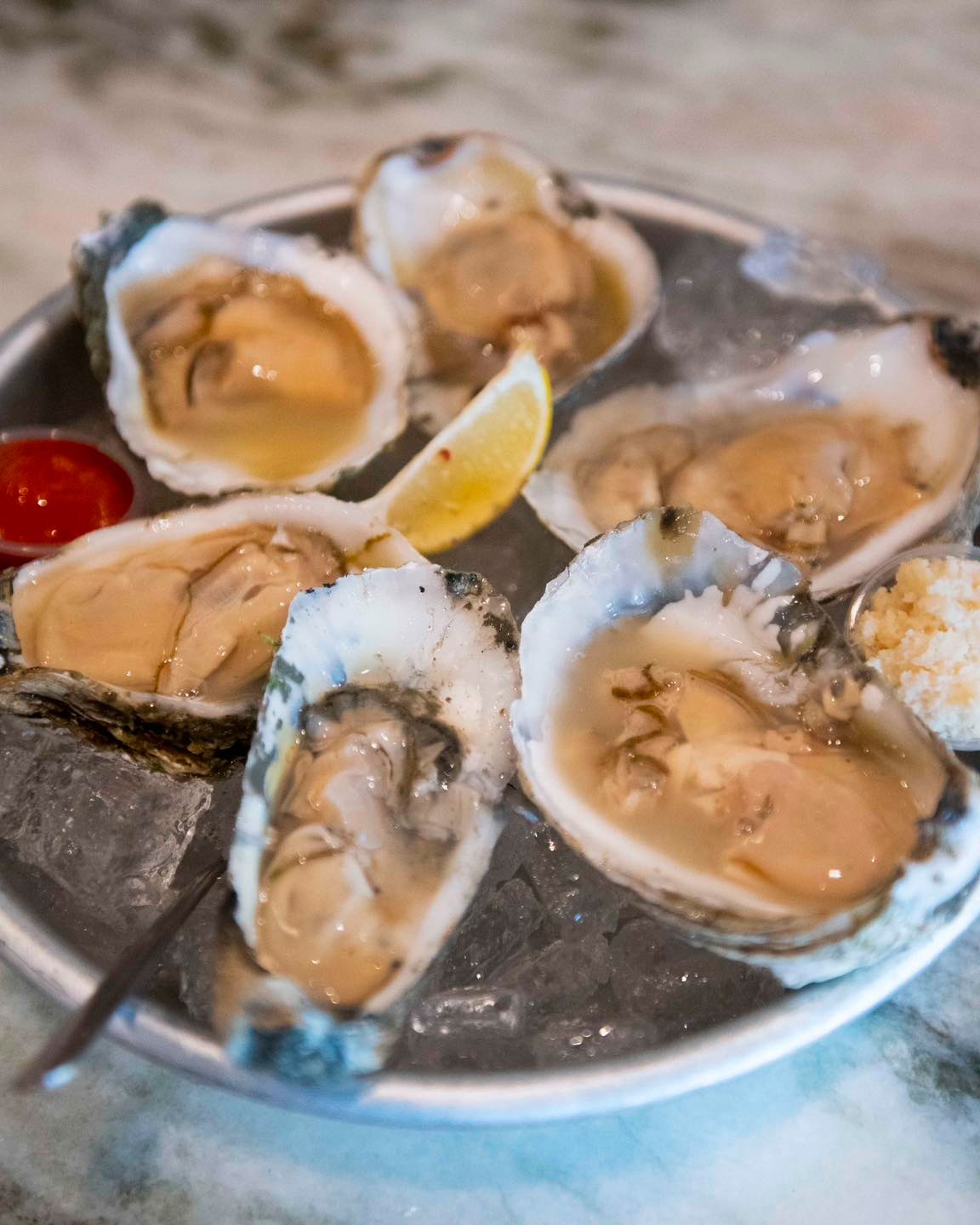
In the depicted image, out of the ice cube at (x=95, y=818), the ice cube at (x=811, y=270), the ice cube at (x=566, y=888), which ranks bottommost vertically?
the ice cube at (x=95, y=818)

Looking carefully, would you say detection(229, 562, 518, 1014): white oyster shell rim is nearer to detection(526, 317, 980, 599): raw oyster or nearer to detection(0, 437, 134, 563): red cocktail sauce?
detection(526, 317, 980, 599): raw oyster

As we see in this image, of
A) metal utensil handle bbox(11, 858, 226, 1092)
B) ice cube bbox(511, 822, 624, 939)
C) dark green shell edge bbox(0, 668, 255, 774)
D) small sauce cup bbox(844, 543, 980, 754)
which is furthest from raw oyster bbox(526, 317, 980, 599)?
metal utensil handle bbox(11, 858, 226, 1092)

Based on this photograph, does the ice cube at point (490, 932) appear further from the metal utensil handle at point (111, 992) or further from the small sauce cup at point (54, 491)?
the small sauce cup at point (54, 491)

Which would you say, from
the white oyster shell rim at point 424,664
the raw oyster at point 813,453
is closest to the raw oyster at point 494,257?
the raw oyster at point 813,453

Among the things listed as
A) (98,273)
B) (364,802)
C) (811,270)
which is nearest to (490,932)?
(364,802)

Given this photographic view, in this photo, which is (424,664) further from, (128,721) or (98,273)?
(98,273)

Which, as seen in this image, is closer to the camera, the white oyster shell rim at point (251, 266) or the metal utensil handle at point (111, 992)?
the metal utensil handle at point (111, 992)
